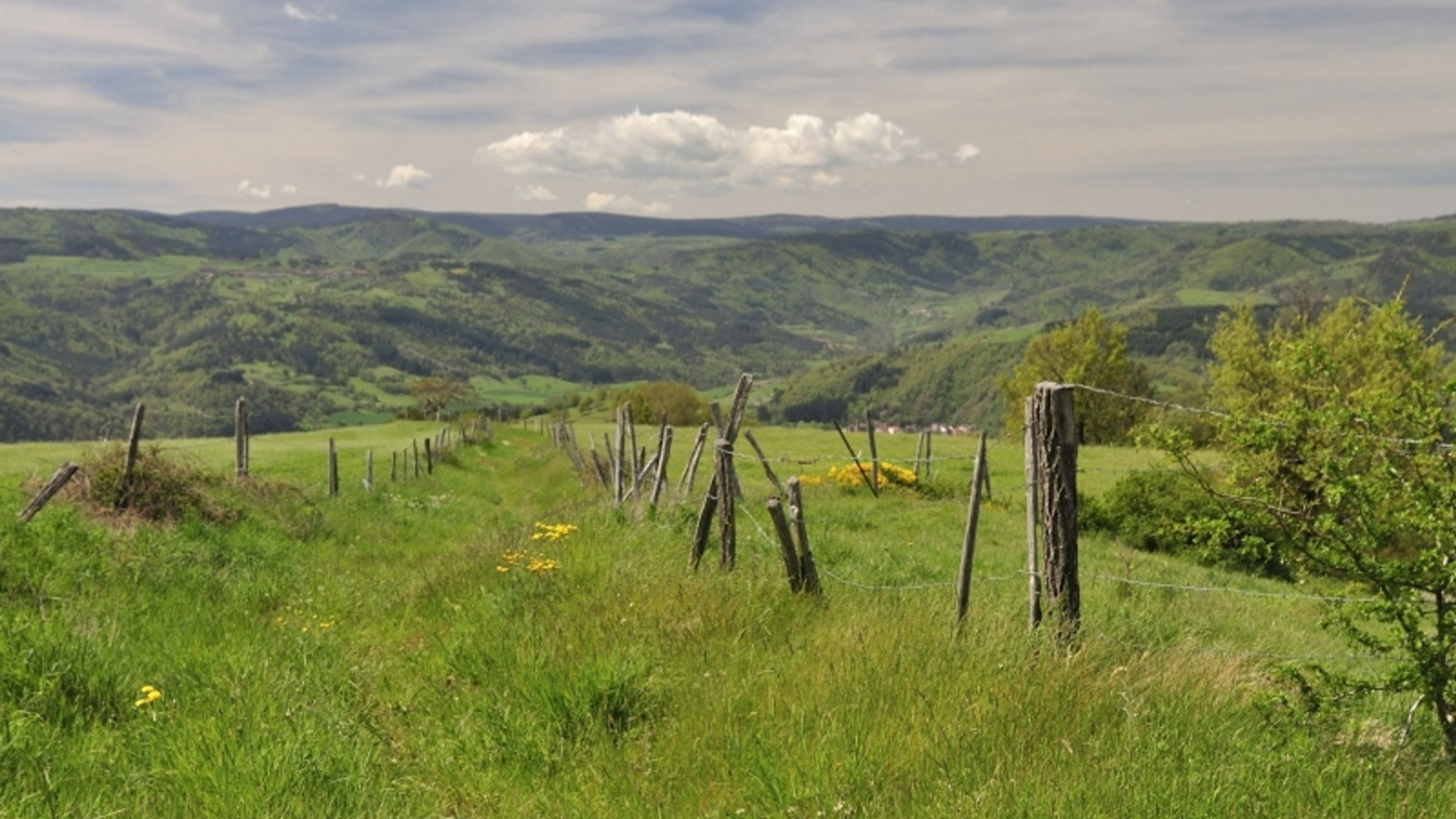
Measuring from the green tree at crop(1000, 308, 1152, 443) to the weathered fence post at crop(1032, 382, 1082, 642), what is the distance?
188ft

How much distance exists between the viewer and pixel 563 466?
4088 cm

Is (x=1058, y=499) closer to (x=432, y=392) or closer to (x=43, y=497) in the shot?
(x=43, y=497)

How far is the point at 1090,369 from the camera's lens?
6347 centimetres

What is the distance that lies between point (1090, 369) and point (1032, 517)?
62.1 m

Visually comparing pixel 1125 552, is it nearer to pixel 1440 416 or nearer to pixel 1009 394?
pixel 1440 416

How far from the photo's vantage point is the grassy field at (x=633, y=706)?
459 centimetres

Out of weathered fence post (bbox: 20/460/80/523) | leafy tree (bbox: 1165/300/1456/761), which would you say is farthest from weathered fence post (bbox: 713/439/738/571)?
weathered fence post (bbox: 20/460/80/523)

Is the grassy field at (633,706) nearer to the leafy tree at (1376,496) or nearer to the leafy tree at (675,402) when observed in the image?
the leafy tree at (1376,496)

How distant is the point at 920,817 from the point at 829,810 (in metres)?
0.46

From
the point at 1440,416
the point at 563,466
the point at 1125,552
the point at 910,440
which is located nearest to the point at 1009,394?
the point at 910,440

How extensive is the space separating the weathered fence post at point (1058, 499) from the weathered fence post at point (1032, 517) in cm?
5

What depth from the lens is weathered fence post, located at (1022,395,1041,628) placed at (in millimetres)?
6516

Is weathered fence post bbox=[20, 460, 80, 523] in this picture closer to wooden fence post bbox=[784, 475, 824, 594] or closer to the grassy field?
the grassy field

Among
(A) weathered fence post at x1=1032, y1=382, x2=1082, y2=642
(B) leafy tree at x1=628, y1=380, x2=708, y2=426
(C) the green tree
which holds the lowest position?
(B) leafy tree at x1=628, y1=380, x2=708, y2=426
